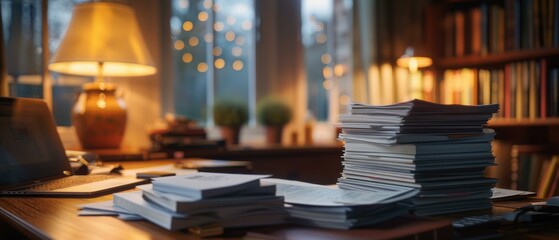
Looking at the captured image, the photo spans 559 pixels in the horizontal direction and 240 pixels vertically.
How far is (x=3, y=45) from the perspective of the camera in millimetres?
2494

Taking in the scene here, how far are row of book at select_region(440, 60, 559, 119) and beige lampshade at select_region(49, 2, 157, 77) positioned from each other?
184 cm

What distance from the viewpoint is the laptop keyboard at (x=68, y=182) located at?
1405 millimetres

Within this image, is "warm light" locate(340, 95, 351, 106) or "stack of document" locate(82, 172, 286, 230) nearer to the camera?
"stack of document" locate(82, 172, 286, 230)

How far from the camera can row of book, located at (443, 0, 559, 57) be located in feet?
9.85

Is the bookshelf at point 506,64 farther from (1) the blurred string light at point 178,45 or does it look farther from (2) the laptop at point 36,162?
(2) the laptop at point 36,162

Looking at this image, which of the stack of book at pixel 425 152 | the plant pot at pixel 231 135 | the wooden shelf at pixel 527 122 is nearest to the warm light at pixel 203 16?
the plant pot at pixel 231 135

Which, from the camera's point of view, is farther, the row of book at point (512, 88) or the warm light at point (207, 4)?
the warm light at point (207, 4)

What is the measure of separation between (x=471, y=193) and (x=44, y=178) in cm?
111

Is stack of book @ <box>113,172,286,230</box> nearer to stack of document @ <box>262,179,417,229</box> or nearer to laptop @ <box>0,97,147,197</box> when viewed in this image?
stack of document @ <box>262,179,417,229</box>

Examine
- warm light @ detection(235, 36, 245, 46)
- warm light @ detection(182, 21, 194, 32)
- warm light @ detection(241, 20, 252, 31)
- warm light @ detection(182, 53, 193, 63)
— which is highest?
warm light @ detection(241, 20, 252, 31)

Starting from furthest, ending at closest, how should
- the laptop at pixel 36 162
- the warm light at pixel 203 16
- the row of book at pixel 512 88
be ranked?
the warm light at pixel 203 16, the row of book at pixel 512 88, the laptop at pixel 36 162

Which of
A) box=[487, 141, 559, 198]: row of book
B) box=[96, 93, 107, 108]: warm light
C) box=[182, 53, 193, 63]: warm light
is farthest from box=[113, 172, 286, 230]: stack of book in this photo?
box=[182, 53, 193, 63]: warm light

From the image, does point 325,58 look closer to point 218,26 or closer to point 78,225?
point 218,26

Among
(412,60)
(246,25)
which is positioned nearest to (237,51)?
Answer: (246,25)
